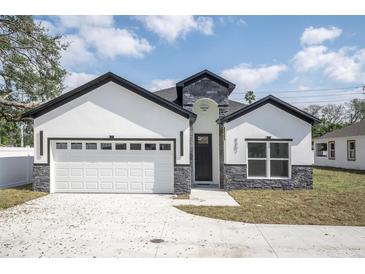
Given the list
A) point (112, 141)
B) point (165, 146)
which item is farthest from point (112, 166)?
point (165, 146)

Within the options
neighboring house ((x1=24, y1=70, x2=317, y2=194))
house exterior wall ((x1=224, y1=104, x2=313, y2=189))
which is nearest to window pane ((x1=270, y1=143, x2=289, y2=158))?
house exterior wall ((x1=224, y1=104, x2=313, y2=189))

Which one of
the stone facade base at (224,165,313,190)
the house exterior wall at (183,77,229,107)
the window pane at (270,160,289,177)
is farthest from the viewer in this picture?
the house exterior wall at (183,77,229,107)

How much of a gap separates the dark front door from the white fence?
343 inches

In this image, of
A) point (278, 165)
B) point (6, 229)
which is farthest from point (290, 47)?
point (6, 229)

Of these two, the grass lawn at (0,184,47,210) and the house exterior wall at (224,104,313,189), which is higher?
the house exterior wall at (224,104,313,189)

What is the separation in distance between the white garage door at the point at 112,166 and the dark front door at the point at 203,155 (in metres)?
3.08

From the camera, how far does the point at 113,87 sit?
12391mm

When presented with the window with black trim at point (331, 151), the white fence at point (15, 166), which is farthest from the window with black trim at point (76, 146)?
the window with black trim at point (331, 151)

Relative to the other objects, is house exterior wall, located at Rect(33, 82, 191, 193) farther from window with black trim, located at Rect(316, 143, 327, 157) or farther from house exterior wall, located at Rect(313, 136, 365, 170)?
window with black trim, located at Rect(316, 143, 327, 157)

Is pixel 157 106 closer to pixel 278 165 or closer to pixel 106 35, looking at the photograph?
pixel 106 35

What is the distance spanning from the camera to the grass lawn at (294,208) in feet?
27.0

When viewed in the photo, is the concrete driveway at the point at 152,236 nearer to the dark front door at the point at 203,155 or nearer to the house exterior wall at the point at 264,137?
the house exterior wall at the point at 264,137

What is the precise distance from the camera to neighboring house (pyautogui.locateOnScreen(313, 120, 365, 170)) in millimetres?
22388
